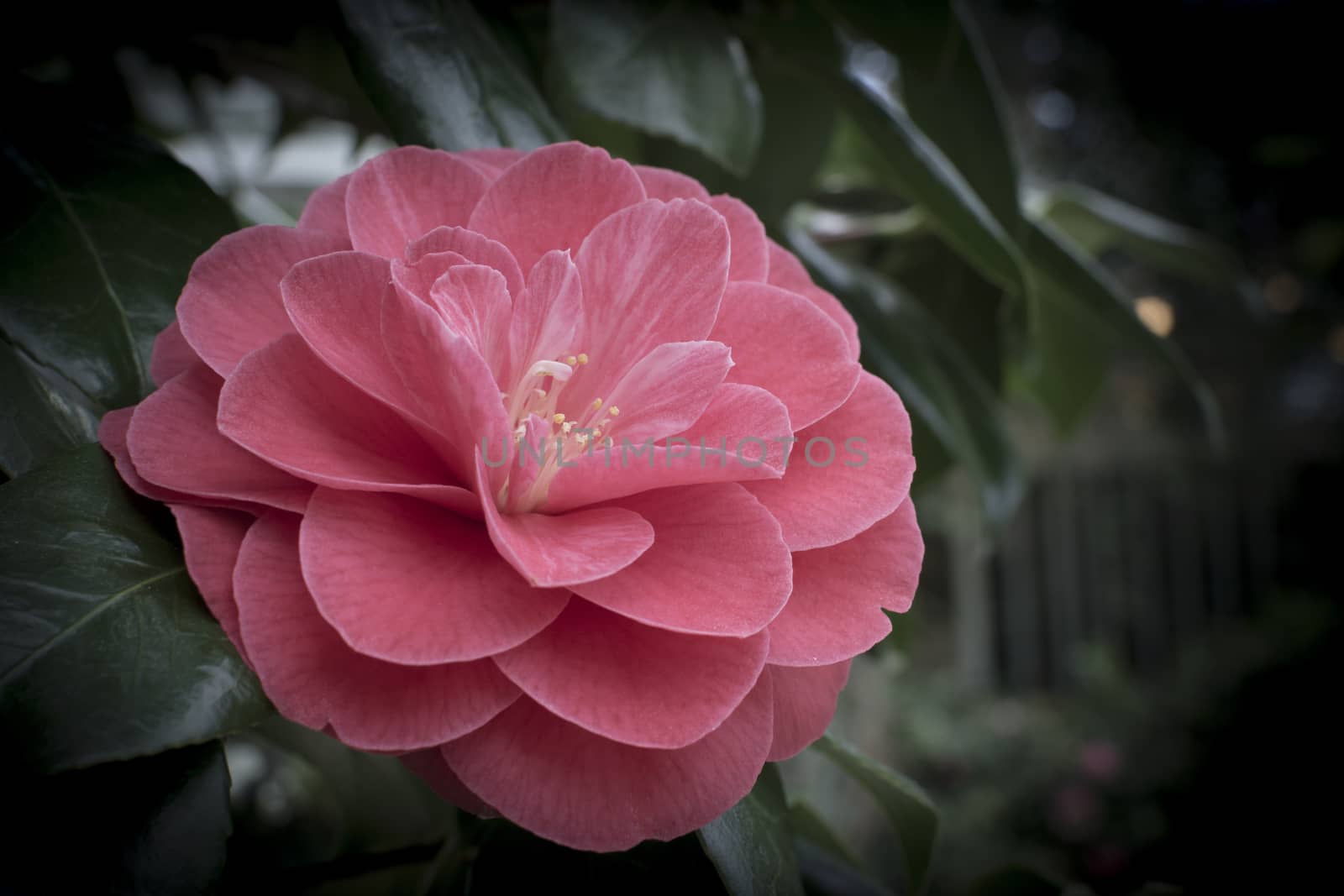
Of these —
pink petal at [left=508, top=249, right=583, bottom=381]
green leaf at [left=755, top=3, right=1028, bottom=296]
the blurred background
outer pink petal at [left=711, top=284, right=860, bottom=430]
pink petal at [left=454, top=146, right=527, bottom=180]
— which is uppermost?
green leaf at [left=755, top=3, right=1028, bottom=296]

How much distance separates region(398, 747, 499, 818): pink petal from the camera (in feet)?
1.11

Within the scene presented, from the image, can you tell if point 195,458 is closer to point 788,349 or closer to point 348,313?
point 348,313

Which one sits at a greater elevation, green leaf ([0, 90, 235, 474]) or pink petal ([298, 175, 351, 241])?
pink petal ([298, 175, 351, 241])

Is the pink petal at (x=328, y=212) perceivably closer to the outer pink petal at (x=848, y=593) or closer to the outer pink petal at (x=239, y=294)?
the outer pink petal at (x=239, y=294)

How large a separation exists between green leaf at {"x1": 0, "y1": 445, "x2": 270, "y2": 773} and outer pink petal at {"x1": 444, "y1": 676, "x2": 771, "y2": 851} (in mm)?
78

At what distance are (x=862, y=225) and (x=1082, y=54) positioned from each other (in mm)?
4436

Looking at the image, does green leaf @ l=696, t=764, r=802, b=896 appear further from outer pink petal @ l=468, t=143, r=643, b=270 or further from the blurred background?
the blurred background

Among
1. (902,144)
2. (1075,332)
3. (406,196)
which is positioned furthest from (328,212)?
(1075,332)

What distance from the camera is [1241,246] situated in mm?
4680

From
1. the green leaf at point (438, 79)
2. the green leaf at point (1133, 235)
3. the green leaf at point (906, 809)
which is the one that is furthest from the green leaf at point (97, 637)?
the green leaf at point (1133, 235)

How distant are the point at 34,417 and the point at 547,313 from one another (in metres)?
0.20

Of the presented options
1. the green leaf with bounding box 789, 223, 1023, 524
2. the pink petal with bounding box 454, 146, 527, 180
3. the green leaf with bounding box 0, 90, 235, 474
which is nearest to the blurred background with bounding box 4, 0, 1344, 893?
the green leaf with bounding box 789, 223, 1023, 524

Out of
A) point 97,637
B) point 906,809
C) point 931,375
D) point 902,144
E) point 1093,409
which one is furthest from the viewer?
point 1093,409

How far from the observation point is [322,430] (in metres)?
0.35
